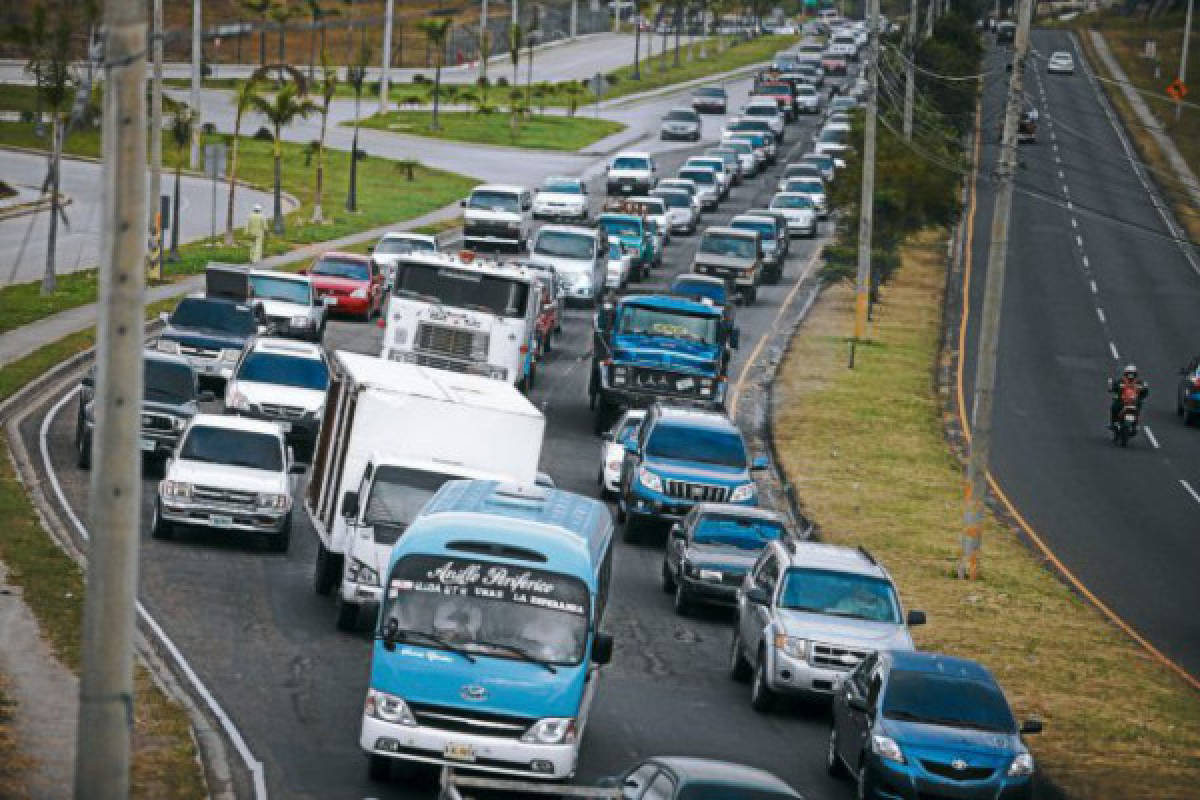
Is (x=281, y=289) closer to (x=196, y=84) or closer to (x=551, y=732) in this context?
(x=551, y=732)

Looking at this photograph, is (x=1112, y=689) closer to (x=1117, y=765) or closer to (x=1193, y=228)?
(x=1117, y=765)

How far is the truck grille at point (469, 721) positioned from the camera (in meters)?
19.3

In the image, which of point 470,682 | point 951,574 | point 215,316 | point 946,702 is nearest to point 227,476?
point 951,574

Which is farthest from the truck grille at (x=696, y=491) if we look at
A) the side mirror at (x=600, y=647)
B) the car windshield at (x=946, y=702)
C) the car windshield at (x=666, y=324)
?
the side mirror at (x=600, y=647)

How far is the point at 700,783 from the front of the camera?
15422 mm

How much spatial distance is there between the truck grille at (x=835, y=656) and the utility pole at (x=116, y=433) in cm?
1193

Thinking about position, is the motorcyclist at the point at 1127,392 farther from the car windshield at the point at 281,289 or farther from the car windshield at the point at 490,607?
the car windshield at the point at 490,607

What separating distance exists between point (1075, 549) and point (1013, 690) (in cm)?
1123

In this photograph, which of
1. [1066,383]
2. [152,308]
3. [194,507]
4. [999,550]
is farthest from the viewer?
[1066,383]

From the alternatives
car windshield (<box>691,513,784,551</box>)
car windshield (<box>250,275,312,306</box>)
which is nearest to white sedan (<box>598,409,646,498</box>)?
car windshield (<box>691,513,784,551</box>)

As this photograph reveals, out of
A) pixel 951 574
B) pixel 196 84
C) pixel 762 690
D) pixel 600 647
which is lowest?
pixel 951 574

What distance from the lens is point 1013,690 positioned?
89.0 ft

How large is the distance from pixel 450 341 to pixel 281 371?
2906 millimetres

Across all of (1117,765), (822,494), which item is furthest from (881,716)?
(822,494)
